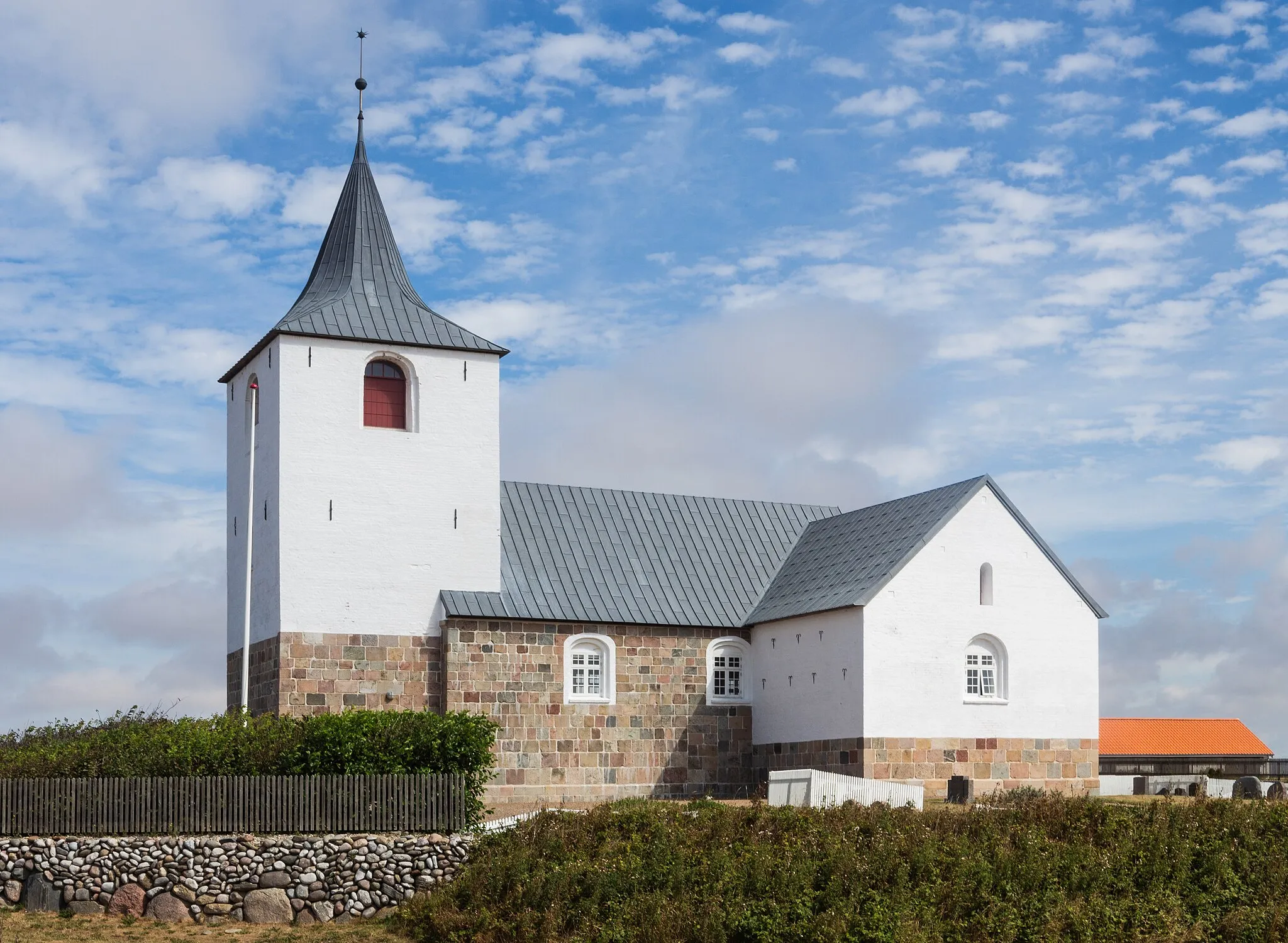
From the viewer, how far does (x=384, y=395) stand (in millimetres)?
30344

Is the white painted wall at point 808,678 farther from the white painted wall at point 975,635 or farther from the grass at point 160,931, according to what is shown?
the grass at point 160,931

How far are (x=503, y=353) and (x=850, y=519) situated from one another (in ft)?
28.0

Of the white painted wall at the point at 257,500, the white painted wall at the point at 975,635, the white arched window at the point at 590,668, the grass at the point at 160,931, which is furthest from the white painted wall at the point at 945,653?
the grass at the point at 160,931

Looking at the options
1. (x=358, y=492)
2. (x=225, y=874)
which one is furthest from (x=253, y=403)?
(x=225, y=874)

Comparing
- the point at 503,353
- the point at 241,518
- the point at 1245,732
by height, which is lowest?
the point at 1245,732

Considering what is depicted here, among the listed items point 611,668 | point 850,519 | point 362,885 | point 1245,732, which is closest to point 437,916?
point 362,885

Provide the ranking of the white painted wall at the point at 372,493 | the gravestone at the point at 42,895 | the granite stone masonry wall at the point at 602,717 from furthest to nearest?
1. the granite stone masonry wall at the point at 602,717
2. the white painted wall at the point at 372,493
3. the gravestone at the point at 42,895

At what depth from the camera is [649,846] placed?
19125mm

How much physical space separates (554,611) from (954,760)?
8106mm

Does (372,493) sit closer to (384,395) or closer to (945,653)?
(384,395)

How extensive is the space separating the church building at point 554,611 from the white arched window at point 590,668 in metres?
0.04

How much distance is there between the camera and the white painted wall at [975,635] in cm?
2927

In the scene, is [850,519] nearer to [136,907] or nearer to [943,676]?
[943,676]

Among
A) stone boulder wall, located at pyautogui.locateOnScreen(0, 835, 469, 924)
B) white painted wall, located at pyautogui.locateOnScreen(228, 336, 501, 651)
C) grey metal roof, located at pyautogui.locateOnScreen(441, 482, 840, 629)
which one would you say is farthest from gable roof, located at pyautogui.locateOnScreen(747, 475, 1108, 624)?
stone boulder wall, located at pyautogui.locateOnScreen(0, 835, 469, 924)
